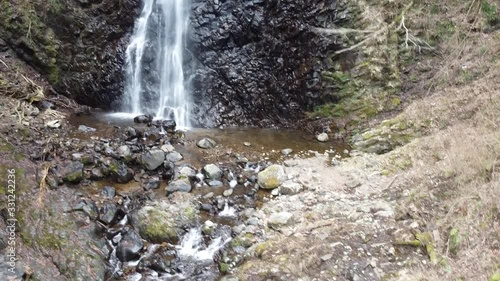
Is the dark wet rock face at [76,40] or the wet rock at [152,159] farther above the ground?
the dark wet rock face at [76,40]

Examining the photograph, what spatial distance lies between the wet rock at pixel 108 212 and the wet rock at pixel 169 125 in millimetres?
3746

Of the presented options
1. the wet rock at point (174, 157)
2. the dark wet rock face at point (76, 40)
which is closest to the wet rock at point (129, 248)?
the wet rock at point (174, 157)

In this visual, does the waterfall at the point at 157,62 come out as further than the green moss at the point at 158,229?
Yes

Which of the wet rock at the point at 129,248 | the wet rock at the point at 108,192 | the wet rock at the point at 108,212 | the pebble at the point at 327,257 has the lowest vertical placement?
the wet rock at the point at 129,248

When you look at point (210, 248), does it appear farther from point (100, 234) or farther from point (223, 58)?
point (223, 58)

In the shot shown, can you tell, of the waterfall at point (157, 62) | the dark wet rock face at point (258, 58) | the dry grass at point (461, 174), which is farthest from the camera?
the waterfall at point (157, 62)

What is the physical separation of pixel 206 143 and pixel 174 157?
111 cm

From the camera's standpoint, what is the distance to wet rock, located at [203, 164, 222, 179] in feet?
25.1

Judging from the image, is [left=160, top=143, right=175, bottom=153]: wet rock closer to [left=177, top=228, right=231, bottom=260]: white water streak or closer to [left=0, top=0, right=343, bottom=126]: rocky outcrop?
[left=0, top=0, right=343, bottom=126]: rocky outcrop

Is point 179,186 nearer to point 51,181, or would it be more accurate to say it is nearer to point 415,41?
point 51,181

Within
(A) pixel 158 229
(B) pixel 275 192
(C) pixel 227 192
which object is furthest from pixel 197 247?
(B) pixel 275 192

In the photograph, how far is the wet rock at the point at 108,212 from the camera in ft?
19.8

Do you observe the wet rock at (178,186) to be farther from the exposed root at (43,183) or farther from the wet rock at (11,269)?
the wet rock at (11,269)

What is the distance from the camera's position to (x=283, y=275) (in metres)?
4.68
